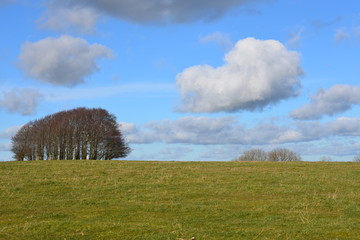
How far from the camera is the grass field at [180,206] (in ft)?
48.8

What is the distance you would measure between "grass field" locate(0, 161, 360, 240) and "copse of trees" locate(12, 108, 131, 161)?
155 ft

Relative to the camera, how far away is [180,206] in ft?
67.2

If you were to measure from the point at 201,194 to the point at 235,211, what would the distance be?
570 cm

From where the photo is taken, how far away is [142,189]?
88.3 ft

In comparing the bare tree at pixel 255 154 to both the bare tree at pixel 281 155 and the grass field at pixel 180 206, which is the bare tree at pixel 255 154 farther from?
the grass field at pixel 180 206

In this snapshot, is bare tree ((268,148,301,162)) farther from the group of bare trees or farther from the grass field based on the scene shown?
the grass field

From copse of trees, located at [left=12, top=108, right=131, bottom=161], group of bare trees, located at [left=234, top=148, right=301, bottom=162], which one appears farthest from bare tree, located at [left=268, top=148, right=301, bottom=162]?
copse of trees, located at [left=12, top=108, right=131, bottom=161]

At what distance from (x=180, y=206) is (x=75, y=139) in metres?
64.1

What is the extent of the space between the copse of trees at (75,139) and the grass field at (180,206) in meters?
47.3

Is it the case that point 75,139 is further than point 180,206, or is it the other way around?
point 75,139

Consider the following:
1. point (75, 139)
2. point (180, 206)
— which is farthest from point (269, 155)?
point (180, 206)

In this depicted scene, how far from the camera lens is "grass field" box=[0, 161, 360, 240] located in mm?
14859

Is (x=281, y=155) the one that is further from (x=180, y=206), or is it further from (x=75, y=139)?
(x=180, y=206)

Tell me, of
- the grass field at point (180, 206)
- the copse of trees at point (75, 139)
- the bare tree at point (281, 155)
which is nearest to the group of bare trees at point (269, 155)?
the bare tree at point (281, 155)
